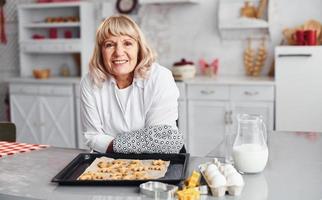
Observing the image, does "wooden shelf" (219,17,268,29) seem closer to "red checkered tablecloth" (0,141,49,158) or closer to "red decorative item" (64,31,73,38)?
"red decorative item" (64,31,73,38)

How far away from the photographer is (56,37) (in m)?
6.02

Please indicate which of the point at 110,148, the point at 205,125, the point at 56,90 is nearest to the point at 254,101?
the point at 205,125

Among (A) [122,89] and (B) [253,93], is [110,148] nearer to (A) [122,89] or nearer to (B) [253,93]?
(A) [122,89]

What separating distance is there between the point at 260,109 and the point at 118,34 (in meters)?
2.52

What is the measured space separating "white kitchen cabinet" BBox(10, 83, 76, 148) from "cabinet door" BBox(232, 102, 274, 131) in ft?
6.02

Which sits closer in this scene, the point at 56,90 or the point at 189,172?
the point at 189,172

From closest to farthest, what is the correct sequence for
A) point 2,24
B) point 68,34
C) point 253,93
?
point 253,93 < point 68,34 < point 2,24

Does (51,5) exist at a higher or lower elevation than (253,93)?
higher

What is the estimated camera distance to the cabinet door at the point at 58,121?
550 cm

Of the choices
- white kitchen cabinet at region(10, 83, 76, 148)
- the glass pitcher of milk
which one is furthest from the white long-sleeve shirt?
white kitchen cabinet at region(10, 83, 76, 148)

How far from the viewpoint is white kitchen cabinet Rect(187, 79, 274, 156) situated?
4766 mm

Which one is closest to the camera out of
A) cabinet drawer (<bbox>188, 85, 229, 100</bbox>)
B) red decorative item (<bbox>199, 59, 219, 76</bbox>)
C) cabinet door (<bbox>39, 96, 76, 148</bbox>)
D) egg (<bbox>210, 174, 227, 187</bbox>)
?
egg (<bbox>210, 174, 227, 187</bbox>)

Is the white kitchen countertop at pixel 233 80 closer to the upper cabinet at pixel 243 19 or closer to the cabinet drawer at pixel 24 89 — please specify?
the upper cabinet at pixel 243 19

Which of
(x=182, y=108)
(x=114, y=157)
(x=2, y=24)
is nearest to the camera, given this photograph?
(x=114, y=157)
